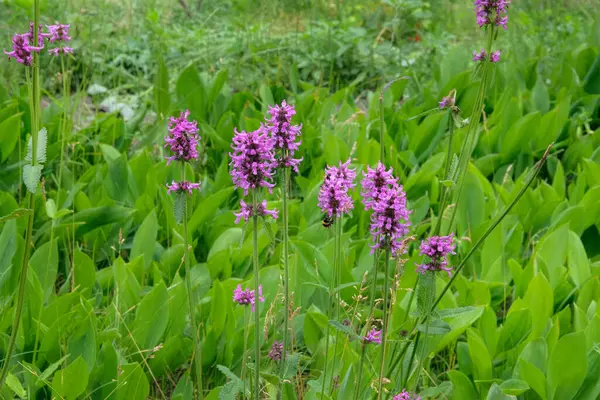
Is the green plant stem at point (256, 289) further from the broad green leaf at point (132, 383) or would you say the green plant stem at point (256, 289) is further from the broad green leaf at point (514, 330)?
the broad green leaf at point (514, 330)

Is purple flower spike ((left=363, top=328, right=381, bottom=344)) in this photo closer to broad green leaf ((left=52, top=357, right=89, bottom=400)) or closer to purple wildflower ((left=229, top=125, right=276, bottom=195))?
purple wildflower ((left=229, top=125, right=276, bottom=195))

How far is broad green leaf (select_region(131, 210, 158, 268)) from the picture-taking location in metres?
2.79

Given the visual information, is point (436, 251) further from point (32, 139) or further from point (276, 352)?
point (32, 139)

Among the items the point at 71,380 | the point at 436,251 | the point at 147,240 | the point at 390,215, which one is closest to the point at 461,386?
the point at 436,251

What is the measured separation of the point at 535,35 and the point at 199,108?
3.15 meters

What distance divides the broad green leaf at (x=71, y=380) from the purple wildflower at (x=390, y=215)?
0.88 m

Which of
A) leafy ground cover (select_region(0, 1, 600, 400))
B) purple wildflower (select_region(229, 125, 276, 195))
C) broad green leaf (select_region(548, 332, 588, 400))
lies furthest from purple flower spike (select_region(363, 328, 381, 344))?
broad green leaf (select_region(548, 332, 588, 400))

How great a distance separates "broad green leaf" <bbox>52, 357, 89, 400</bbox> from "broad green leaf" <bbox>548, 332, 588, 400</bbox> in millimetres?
1187

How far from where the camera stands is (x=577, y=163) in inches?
146

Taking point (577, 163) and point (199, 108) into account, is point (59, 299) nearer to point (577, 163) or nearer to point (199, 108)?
point (199, 108)

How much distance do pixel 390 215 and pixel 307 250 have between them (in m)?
1.18

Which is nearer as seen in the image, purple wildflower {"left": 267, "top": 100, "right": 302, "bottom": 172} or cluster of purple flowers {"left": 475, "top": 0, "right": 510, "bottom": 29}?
purple wildflower {"left": 267, "top": 100, "right": 302, "bottom": 172}

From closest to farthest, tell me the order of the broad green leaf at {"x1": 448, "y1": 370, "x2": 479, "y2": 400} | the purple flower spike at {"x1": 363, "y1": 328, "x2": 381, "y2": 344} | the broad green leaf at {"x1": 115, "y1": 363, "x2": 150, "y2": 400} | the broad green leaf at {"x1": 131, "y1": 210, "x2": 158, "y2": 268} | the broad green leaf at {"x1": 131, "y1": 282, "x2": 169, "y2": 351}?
the purple flower spike at {"x1": 363, "y1": 328, "x2": 381, "y2": 344} < the broad green leaf at {"x1": 115, "y1": 363, "x2": 150, "y2": 400} < the broad green leaf at {"x1": 448, "y1": 370, "x2": 479, "y2": 400} < the broad green leaf at {"x1": 131, "y1": 282, "x2": 169, "y2": 351} < the broad green leaf at {"x1": 131, "y1": 210, "x2": 158, "y2": 268}

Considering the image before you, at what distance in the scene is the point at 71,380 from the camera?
1958 mm
